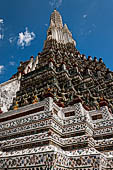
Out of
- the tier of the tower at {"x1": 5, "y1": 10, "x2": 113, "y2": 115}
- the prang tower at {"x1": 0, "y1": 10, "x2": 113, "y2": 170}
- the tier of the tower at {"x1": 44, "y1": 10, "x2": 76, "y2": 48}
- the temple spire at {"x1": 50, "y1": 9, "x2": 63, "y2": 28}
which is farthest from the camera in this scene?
→ the temple spire at {"x1": 50, "y1": 9, "x2": 63, "y2": 28}

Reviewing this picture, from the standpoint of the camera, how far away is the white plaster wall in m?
10.3

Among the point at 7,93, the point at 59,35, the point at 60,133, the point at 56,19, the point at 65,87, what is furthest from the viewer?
the point at 56,19

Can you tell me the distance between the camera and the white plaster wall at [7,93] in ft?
33.9

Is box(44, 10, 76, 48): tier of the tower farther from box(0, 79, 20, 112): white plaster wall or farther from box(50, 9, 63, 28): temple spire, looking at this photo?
box(0, 79, 20, 112): white plaster wall

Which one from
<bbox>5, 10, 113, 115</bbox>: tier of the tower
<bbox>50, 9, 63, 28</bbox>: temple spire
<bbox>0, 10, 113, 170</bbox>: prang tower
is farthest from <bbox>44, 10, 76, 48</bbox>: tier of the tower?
<bbox>0, 10, 113, 170</bbox>: prang tower

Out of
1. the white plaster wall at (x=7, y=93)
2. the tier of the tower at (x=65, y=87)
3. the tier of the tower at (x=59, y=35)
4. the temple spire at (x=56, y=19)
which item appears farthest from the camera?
the temple spire at (x=56, y=19)

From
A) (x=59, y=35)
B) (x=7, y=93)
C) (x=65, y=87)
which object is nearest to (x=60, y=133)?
(x=65, y=87)

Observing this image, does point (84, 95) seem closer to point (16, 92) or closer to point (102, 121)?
point (102, 121)

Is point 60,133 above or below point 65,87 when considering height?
below

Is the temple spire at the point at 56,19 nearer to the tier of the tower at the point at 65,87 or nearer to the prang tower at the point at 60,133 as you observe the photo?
the tier of the tower at the point at 65,87

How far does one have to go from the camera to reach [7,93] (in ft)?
37.1

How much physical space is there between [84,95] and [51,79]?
2.77 metres

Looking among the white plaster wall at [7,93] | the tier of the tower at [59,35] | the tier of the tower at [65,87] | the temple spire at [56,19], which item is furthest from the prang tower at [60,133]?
the temple spire at [56,19]

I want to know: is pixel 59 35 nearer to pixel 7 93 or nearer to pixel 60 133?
pixel 7 93
